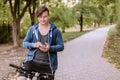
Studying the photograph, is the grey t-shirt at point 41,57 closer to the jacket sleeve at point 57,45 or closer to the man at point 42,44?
the man at point 42,44

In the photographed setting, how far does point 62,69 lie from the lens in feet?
38.2

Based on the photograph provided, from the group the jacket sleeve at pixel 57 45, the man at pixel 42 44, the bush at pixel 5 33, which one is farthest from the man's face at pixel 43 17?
the bush at pixel 5 33

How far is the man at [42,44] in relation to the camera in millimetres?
4332

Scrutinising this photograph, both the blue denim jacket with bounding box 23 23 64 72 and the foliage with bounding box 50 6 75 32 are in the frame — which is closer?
the blue denim jacket with bounding box 23 23 64 72

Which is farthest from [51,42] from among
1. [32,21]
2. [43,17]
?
[32,21]

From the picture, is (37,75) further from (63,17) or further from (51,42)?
(63,17)

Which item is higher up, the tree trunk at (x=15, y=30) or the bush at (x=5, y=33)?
the tree trunk at (x=15, y=30)

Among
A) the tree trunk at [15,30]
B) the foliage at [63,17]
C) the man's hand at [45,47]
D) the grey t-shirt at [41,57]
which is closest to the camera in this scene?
the man's hand at [45,47]

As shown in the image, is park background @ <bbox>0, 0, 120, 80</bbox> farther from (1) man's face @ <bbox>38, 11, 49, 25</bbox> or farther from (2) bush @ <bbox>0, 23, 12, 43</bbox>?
(1) man's face @ <bbox>38, 11, 49, 25</bbox>

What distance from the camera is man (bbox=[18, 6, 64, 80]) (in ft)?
14.2

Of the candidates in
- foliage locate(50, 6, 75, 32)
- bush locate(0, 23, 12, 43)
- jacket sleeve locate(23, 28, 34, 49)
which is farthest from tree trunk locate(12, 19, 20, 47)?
jacket sleeve locate(23, 28, 34, 49)

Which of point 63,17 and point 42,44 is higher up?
point 42,44

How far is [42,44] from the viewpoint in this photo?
14.2ft

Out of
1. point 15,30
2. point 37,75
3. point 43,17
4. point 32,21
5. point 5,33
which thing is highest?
point 43,17
